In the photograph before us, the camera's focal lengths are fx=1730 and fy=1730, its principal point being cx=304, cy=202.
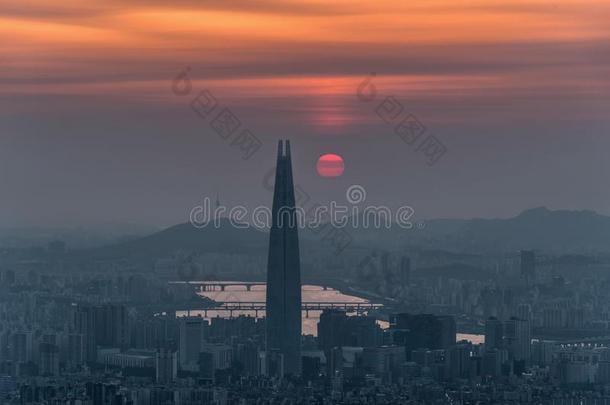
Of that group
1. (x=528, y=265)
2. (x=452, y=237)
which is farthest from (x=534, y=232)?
(x=452, y=237)

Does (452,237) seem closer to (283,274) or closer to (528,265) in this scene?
(528,265)

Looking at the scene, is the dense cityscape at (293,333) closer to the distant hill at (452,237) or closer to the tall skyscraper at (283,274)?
the tall skyscraper at (283,274)

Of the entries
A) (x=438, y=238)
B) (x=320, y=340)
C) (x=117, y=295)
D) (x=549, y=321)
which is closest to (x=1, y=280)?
(x=117, y=295)

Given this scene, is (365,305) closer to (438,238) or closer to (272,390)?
(438,238)

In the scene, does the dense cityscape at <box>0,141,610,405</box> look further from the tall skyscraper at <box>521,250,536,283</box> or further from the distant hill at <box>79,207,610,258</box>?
the distant hill at <box>79,207,610,258</box>

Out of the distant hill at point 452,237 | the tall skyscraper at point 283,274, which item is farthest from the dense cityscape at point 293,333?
the distant hill at point 452,237

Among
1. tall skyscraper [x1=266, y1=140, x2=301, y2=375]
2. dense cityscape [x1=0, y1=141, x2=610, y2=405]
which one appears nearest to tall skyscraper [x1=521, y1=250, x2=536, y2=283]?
dense cityscape [x1=0, y1=141, x2=610, y2=405]

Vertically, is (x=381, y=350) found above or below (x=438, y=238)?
below

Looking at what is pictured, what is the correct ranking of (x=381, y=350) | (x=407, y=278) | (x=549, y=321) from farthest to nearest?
(x=407, y=278) < (x=549, y=321) < (x=381, y=350)

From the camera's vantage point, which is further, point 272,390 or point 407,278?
point 407,278
